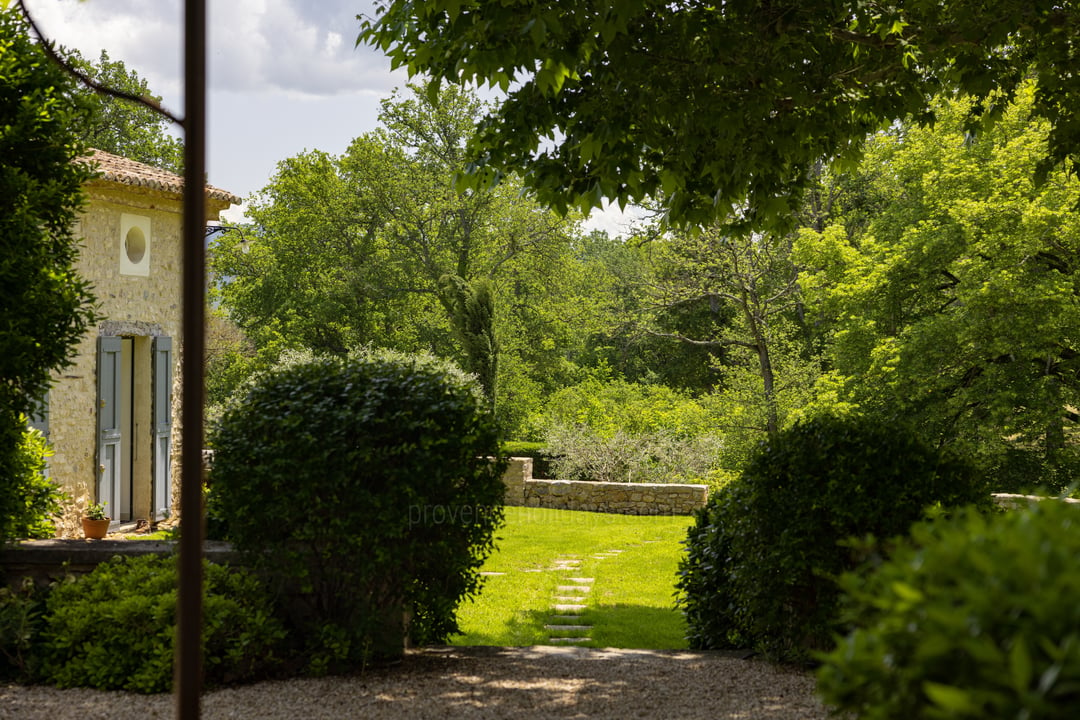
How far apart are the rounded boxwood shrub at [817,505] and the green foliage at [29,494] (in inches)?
171

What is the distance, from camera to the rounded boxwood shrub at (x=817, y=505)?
4.66 m

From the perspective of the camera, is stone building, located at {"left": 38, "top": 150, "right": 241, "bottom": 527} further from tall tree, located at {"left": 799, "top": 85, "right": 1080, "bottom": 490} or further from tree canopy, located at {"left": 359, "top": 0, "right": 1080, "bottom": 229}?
tall tree, located at {"left": 799, "top": 85, "right": 1080, "bottom": 490}

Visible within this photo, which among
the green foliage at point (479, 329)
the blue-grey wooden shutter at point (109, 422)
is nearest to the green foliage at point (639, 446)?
the green foliage at point (479, 329)

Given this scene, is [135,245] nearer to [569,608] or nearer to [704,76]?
[569,608]

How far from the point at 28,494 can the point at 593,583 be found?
5482 mm

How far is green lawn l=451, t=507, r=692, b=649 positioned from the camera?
6.95m

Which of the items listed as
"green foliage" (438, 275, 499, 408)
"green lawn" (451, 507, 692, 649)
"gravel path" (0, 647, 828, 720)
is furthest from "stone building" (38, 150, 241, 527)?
"green foliage" (438, 275, 499, 408)

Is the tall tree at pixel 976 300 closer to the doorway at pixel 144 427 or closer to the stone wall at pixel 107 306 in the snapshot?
the doorway at pixel 144 427

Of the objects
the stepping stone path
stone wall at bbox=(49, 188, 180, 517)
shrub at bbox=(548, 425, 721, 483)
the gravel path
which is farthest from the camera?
shrub at bbox=(548, 425, 721, 483)

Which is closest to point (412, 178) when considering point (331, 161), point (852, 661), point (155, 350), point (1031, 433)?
point (331, 161)

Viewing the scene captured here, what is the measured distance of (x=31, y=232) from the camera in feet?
16.7

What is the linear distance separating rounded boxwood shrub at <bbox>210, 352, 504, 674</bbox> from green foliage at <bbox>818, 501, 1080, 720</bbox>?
3.33m

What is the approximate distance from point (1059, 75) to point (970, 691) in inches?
256

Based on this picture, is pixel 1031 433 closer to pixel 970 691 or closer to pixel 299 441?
pixel 299 441
